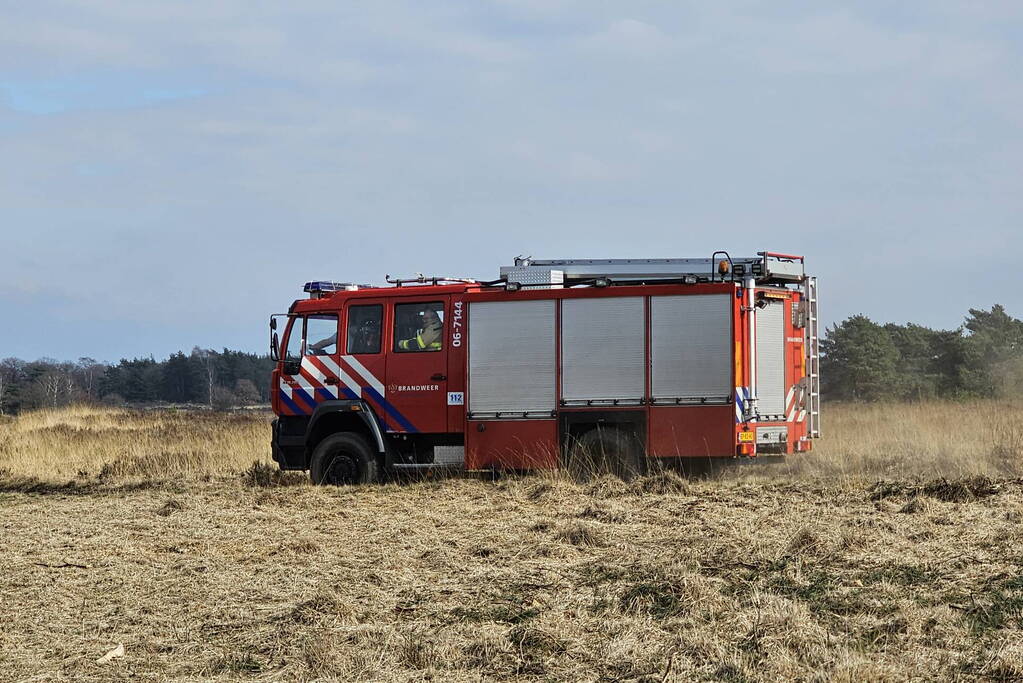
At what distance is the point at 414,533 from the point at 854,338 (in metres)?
29.6

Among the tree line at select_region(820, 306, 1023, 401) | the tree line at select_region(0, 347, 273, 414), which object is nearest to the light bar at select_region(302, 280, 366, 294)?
the tree line at select_region(820, 306, 1023, 401)

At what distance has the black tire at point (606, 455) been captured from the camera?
46.4ft

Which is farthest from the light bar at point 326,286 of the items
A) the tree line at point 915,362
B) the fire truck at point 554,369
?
the tree line at point 915,362

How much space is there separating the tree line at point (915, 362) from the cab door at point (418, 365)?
22.6 meters

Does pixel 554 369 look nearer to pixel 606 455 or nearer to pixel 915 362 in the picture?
pixel 606 455

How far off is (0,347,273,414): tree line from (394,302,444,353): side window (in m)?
51.6

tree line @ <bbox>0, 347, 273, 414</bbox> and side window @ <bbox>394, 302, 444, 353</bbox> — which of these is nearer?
side window @ <bbox>394, 302, 444, 353</bbox>

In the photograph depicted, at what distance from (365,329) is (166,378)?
211ft

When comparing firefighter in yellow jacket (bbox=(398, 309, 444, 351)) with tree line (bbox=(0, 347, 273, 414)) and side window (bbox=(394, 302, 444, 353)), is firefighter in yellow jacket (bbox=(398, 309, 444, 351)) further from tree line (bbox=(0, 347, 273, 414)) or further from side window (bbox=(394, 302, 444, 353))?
tree line (bbox=(0, 347, 273, 414))

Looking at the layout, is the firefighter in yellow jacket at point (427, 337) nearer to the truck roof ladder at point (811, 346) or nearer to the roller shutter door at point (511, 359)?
the roller shutter door at point (511, 359)

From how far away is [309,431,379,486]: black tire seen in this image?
15453 millimetres

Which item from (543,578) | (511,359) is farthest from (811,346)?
(543,578)

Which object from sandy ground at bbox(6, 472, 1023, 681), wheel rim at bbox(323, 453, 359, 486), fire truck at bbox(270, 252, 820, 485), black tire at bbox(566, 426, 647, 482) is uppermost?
fire truck at bbox(270, 252, 820, 485)

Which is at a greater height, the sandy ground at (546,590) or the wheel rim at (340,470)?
the wheel rim at (340,470)
